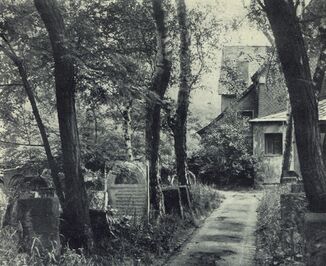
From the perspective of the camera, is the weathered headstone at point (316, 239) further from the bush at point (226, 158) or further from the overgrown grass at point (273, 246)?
the bush at point (226, 158)

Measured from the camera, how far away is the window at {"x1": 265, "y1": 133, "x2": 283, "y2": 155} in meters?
33.4

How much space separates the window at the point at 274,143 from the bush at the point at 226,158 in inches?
55.6

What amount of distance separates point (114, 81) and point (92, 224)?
2697mm

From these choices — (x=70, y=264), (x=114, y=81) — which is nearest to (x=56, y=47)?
(x=114, y=81)

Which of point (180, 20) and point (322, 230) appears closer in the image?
point (322, 230)

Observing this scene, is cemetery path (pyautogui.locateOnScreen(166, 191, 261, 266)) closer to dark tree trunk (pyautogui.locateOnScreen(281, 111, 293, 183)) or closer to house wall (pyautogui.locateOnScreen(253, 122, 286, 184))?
dark tree trunk (pyautogui.locateOnScreen(281, 111, 293, 183))

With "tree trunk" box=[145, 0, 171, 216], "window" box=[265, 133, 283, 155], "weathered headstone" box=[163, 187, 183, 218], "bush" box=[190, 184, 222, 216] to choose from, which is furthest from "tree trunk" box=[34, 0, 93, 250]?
"window" box=[265, 133, 283, 155]

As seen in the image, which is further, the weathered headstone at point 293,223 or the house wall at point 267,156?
the house wall at point 267,156

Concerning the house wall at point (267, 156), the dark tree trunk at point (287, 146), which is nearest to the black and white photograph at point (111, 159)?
the dark tree trunk at point (287, 146)

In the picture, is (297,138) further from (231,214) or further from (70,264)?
(231,214)

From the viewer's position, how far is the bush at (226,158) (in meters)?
31.8

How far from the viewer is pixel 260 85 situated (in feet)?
119

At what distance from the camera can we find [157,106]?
44.2 feet

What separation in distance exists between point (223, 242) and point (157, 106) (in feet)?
12.7
